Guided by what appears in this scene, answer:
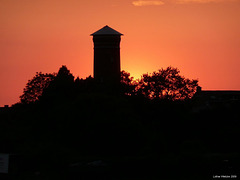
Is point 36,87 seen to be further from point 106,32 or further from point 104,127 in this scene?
point 104,127

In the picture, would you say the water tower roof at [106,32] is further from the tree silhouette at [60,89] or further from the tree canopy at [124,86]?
the tree silhouette at [60,89]

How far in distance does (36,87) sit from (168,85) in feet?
69.7

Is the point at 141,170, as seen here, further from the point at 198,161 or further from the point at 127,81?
the point at 127,81

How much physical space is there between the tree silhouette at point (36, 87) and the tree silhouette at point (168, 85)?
1363 centimetres

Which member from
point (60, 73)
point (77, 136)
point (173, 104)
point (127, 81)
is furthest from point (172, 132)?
point (127, 81)

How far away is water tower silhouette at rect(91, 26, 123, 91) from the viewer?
12086cm

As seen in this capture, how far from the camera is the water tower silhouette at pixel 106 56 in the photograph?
121 m

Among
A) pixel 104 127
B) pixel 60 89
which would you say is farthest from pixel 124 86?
pixel 104 127

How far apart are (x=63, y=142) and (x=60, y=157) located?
11.8 metres

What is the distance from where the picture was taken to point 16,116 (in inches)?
4104

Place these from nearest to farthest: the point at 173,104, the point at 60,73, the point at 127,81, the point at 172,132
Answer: the point at 172,132 → the point at 173,104 → the point at 60,73 → the point at 127,81

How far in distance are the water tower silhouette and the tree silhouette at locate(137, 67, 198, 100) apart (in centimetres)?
481

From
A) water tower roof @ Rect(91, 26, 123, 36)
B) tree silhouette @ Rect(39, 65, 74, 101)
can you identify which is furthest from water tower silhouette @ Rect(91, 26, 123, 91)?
tree silhouette @ Rect(39, 65, 74, 101)

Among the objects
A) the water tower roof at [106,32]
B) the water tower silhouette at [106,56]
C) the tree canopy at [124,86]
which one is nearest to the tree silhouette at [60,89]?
the tree canopy at [124,86]
